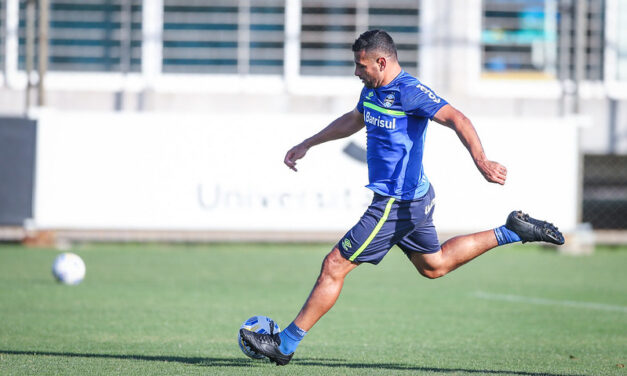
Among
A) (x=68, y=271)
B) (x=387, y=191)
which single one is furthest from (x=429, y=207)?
(x=68, y=271)

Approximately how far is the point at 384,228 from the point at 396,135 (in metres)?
0.57

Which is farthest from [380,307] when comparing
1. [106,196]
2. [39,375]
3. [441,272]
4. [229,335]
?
[106,196]

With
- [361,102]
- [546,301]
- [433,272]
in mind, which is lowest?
[546,301]

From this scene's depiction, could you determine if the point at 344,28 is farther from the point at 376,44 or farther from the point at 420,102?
the point at 420,102

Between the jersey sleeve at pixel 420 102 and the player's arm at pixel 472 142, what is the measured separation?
0.15ft

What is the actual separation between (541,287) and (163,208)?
20.5ft

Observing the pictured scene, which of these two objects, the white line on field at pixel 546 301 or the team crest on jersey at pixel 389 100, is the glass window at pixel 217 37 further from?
the team crest on jersey at pixel 389 100

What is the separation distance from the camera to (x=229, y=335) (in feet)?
24.0

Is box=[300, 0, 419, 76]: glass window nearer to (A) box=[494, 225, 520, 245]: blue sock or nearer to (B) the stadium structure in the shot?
(B) the stadium structure

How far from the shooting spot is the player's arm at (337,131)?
639 cm

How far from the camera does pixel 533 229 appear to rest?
20.1 feet

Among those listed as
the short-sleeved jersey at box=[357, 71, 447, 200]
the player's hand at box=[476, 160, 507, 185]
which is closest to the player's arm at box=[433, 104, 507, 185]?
the player's hand at box=[476, 160, 507, 185]

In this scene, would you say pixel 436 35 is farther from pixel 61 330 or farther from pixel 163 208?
pixel 61 330

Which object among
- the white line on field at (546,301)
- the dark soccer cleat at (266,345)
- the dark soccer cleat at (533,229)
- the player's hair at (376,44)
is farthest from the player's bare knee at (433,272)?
the white line on field at (546,301)
